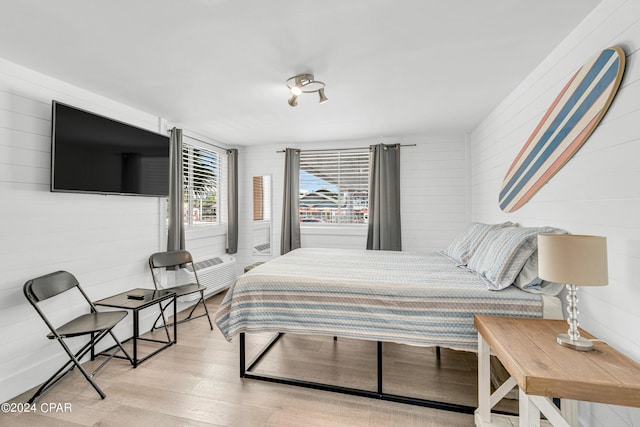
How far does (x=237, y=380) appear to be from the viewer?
2.29 metres

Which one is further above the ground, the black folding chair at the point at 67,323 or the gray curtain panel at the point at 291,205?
the gray curtain panel at the point at 291,205

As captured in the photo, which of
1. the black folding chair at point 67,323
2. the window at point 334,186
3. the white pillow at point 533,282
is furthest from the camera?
the window at point 334,186

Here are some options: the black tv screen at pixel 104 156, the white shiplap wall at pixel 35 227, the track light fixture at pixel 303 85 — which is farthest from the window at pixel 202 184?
the track light fixture at pixel 303 85

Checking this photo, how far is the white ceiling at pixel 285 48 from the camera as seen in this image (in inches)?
63.6

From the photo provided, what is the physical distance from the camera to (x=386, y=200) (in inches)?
169

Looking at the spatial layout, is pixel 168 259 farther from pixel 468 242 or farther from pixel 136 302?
pixel 468 242

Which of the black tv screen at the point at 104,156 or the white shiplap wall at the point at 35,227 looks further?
the black tv screen at the point at 104,156

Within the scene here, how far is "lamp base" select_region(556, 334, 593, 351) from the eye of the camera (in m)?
1.39

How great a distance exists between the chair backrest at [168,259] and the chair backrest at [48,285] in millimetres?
837

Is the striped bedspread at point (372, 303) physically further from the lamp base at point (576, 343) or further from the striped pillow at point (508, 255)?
the lamp base at point (576, 343)

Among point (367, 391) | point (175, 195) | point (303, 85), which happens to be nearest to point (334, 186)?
point (175, 195)

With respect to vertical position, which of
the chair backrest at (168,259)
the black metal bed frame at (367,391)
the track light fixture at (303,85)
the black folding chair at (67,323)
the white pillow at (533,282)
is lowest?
the black metal bed frame at (367,391)

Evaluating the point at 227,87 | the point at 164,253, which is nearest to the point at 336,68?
the point at 227,87

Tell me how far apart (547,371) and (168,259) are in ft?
11.3
